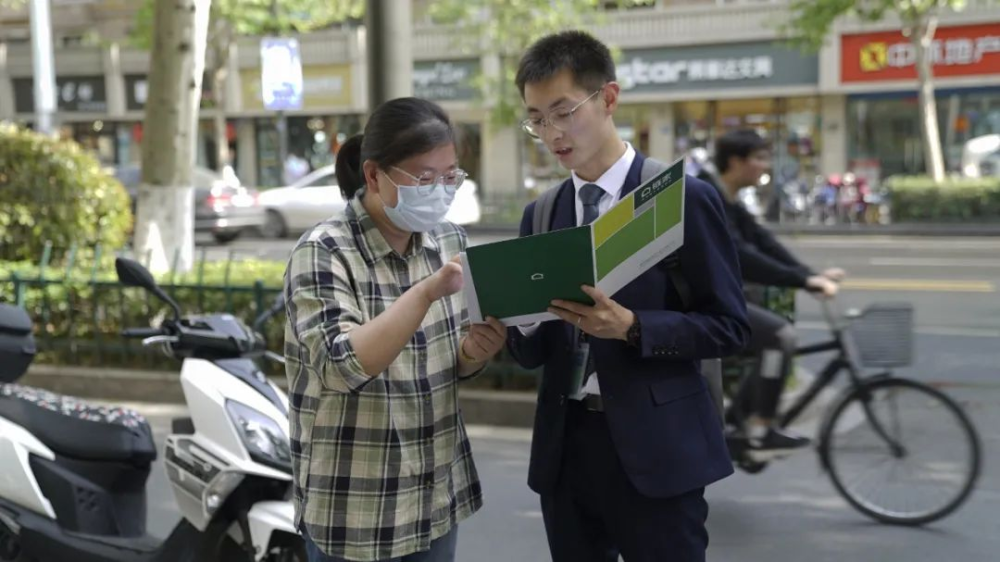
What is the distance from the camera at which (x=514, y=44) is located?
20922 mm

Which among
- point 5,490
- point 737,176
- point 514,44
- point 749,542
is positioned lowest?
point 749,542

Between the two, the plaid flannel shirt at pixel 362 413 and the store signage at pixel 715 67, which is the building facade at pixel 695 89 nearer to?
the store signage at pixel 715 67

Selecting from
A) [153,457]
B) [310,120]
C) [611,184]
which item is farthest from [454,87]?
[611,184]

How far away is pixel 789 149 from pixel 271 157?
15.7 metres

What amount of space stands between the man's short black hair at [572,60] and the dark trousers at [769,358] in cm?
260

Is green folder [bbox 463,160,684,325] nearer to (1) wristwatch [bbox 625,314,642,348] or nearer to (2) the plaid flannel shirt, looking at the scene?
(1) wristwatch [bbox 625,314,642,348]

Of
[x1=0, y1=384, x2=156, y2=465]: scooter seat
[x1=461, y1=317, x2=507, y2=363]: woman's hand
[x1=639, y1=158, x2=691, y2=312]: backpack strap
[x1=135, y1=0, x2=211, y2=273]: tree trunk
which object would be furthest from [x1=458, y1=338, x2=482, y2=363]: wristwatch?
[x1=135, y1=0, x2=211, y2=273]: tree trunk

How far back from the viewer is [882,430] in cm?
467

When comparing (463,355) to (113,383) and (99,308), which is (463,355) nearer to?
(113,383)

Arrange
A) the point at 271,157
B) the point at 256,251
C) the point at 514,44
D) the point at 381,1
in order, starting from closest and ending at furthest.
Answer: the point at 381,1 → the point at 256,251 → the point at 514,44 → the point at 271,157

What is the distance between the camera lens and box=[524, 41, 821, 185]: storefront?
25.7 meters

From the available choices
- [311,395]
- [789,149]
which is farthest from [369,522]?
[789,149]

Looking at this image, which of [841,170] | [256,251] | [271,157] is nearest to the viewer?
[256,251]

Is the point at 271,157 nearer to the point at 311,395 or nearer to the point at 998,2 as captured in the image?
the point at 998,2
